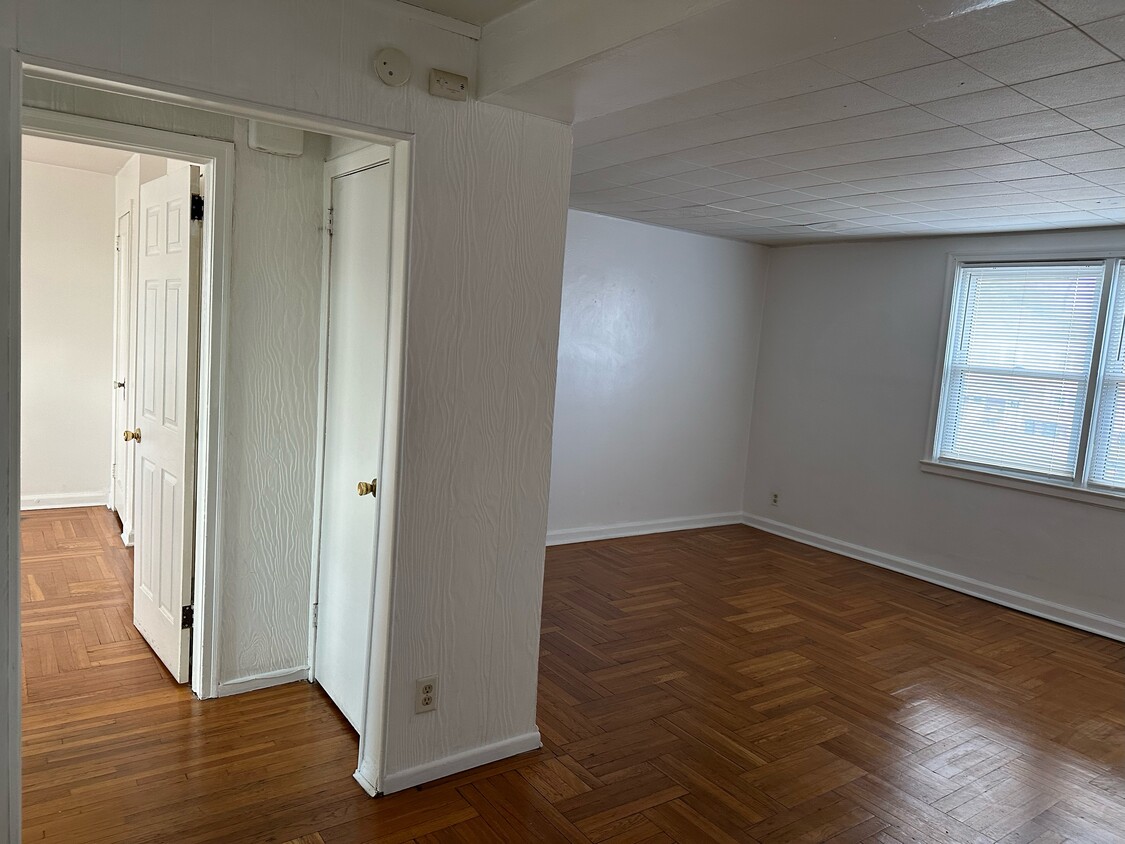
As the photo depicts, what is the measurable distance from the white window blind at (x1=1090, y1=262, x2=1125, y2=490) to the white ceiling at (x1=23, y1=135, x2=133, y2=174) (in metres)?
5.66

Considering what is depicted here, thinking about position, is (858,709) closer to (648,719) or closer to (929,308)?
(648,719)

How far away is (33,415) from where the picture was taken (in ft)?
18.0

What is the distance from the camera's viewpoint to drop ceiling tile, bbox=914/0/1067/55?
184cm

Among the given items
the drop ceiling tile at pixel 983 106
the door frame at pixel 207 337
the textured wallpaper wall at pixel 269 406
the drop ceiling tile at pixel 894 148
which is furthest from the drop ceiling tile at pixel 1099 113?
the door frame at pixel 207 337

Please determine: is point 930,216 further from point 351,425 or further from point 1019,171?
point 351,425

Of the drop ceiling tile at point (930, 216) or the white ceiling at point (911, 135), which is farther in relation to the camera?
the drop ceiling tile at point (930, 216)

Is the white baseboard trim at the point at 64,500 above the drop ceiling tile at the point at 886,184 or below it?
below

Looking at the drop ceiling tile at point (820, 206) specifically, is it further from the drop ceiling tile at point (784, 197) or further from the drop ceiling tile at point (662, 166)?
the drop ceiling tile at point (662, 166)

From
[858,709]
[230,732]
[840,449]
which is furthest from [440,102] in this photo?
[840,449]

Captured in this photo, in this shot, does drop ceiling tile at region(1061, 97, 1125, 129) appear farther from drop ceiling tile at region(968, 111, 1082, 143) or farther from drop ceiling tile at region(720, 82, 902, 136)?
Result: drop ceiling tile at region(720, 82, 902, 136)

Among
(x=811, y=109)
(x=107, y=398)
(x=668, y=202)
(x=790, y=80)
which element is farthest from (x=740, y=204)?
(x=107, y=398)

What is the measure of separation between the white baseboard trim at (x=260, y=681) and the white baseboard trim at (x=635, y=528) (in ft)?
7.96

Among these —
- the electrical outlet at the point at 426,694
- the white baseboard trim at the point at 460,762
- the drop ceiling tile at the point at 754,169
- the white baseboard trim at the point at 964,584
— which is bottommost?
the white baseboard trim at the point at 460,762

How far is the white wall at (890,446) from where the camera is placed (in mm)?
4613
